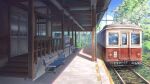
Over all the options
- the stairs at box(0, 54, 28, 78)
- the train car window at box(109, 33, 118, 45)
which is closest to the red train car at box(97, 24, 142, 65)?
the train car window at box(109, 33, 118, 45)

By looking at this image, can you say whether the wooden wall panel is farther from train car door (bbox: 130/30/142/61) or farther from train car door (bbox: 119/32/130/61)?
train car door (bbox: 130/30/142/61)

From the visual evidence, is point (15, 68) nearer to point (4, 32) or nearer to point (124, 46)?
point (4, 32)

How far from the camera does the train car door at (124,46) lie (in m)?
17.7

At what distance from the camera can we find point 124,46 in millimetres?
17734

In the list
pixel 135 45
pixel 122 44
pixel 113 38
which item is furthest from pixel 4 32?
pixel 135 45

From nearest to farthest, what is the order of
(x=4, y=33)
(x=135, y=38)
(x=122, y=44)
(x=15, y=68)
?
1. (x=15, y=68)
2. (x=4, y=33)
3. (x=122, y=44)
4. (x=135, y=38)

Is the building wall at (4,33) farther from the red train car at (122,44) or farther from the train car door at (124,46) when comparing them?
the train car door at (124,46)

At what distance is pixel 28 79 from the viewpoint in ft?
32.4

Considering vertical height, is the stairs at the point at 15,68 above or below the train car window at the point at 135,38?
below

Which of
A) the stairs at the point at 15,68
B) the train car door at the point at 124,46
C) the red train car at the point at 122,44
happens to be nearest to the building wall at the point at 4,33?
the stairs at the point at 15,68

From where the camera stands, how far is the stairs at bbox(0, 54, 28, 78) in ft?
34.1

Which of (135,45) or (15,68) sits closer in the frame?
(15,68)

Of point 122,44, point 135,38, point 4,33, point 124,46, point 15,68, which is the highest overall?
point 4,33

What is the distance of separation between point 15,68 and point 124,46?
909 cm
